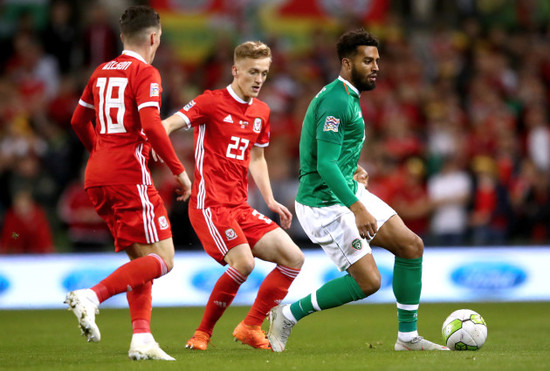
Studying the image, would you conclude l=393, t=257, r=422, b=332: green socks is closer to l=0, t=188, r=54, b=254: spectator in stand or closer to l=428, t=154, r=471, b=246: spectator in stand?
l=428, t=154, r=471, b=246: spectator in stand

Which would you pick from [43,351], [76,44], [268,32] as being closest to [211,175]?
[43,351]

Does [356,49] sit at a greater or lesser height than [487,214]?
greater

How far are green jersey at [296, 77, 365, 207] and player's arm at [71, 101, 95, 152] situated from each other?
1585mm

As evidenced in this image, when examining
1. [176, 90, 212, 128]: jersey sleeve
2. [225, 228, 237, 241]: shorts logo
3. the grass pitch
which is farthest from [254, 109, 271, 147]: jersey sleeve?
the grass pitch

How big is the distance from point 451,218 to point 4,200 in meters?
6.27

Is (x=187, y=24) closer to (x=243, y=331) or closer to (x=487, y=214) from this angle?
(x=487, y=214)

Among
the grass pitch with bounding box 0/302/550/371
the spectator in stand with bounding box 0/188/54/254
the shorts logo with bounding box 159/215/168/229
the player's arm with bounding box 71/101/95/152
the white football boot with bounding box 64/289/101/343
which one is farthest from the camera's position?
the spectator in stand with bounding box 0/188/54/254

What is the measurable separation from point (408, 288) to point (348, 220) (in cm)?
68

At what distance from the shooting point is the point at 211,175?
7367 millimetres

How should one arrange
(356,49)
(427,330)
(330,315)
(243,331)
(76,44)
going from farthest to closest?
(76,44)
(330,315)
(427,330)
(243,331)
(356,49)

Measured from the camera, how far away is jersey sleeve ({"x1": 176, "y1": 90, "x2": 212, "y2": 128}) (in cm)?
731

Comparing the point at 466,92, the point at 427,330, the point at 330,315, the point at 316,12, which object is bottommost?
the point at 330,315

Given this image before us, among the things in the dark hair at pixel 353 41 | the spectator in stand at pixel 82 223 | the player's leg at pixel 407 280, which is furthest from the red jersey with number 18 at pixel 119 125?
the spectator in stand at pixel 82 223

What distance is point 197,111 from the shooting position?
739 centimetres
